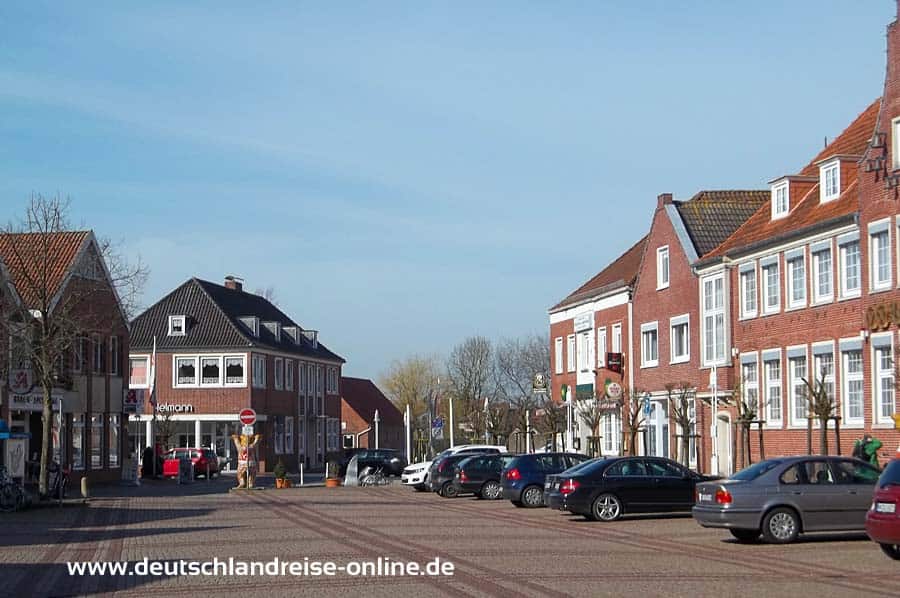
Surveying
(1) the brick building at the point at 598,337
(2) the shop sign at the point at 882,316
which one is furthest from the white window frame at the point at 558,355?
(2) the shop sign at the point at 882,316

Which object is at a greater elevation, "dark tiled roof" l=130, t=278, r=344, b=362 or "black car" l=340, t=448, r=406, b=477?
"dark tiled roof" l=130, t=278, r=344, b=362

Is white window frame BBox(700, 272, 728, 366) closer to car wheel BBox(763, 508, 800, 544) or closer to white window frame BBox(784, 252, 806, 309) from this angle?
white window frame BBox(784, 252, 806, 309)

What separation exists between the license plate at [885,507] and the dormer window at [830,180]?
20685 mm

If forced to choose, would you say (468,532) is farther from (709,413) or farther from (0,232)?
(0,232)

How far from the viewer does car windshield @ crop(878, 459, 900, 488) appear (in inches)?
723

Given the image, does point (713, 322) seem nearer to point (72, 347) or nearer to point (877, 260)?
point (877, 260)

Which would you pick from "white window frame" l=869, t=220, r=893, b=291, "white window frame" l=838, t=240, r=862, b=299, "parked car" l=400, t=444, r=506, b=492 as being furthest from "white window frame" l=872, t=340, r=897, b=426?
"parked car" l=400, t=444, r=506, b=492

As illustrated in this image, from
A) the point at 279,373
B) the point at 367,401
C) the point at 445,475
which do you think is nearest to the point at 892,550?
the point at 445,475

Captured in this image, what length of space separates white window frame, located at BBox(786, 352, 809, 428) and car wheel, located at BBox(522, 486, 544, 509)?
8.21 metres

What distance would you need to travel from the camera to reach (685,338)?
47.3 metres

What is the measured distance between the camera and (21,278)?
4359cm

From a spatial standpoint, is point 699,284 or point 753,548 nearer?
point 753,548

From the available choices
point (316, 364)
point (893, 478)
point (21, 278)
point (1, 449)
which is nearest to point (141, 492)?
point (1, 449)

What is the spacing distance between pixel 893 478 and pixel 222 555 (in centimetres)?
1004
